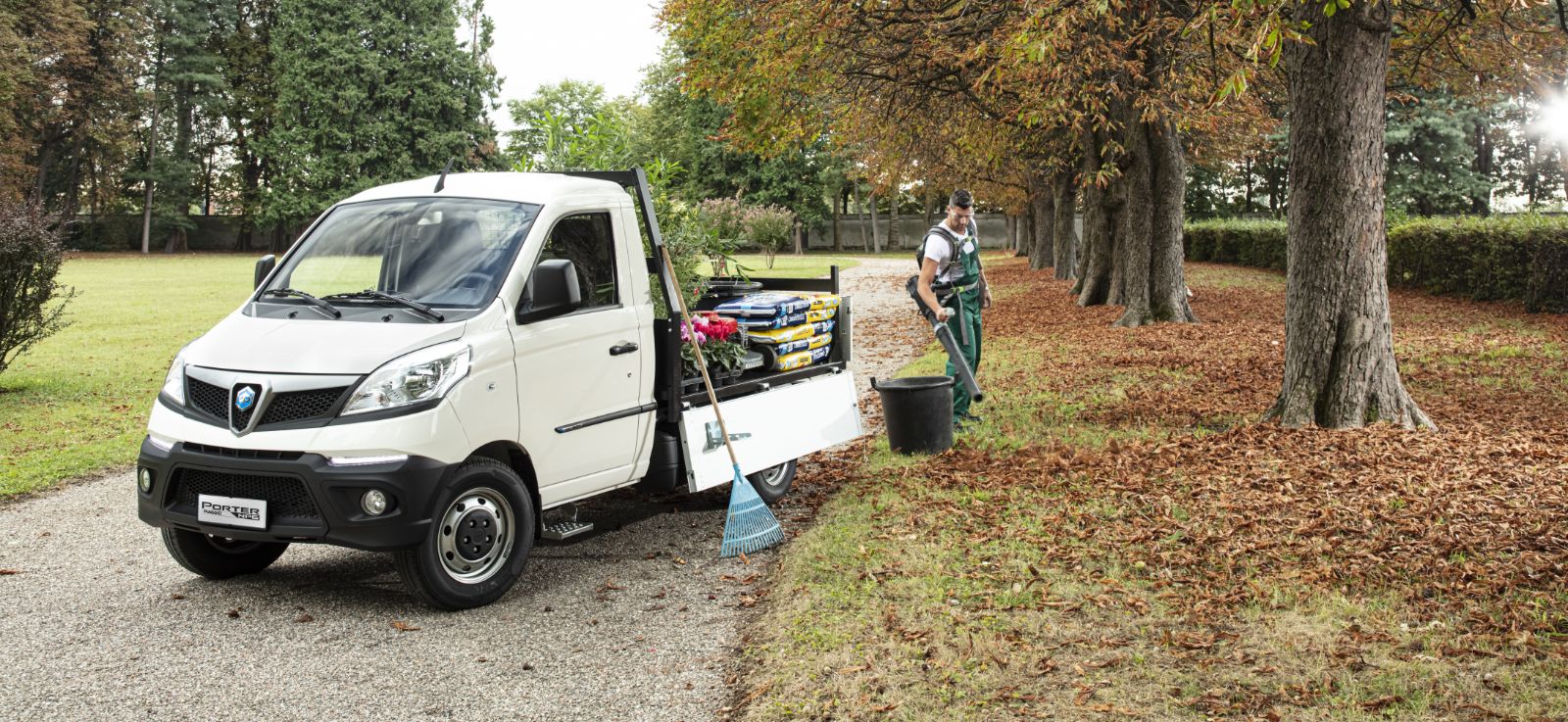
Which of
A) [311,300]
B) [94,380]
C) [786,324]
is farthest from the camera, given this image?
[94,380]

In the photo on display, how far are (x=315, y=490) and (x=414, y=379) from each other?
65 centimetres

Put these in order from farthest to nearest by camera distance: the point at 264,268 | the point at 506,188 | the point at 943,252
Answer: the point at 943,252, the point at 264,268, the point at 506,188

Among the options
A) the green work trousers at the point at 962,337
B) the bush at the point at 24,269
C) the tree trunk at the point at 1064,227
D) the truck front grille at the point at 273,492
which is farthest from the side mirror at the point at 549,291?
the tree trunk at the point at 1064,227

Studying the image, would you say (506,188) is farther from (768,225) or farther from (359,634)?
(768,225)

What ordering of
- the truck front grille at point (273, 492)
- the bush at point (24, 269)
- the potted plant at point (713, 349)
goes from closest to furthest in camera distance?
Result: the truck front grille at point (273, 492), the potted plant at point (713, 349), the bush at point (24, 269)

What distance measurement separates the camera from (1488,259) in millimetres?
20828

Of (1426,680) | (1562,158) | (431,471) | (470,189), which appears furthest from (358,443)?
(1562,158)

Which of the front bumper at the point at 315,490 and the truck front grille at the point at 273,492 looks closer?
the front bumper at the point at 315,490

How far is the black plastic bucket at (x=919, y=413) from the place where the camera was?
888 centimetres

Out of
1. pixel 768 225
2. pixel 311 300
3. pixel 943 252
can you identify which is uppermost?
pixel 768 225

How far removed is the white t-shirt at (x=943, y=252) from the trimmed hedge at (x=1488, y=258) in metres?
13.5

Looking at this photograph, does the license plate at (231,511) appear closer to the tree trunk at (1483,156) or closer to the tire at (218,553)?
the tire at (218,553)

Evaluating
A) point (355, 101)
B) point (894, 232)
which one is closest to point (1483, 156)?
point (894, 232)

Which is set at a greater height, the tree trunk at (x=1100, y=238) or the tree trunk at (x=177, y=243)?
the tree trunk at (x=177, y=243)
